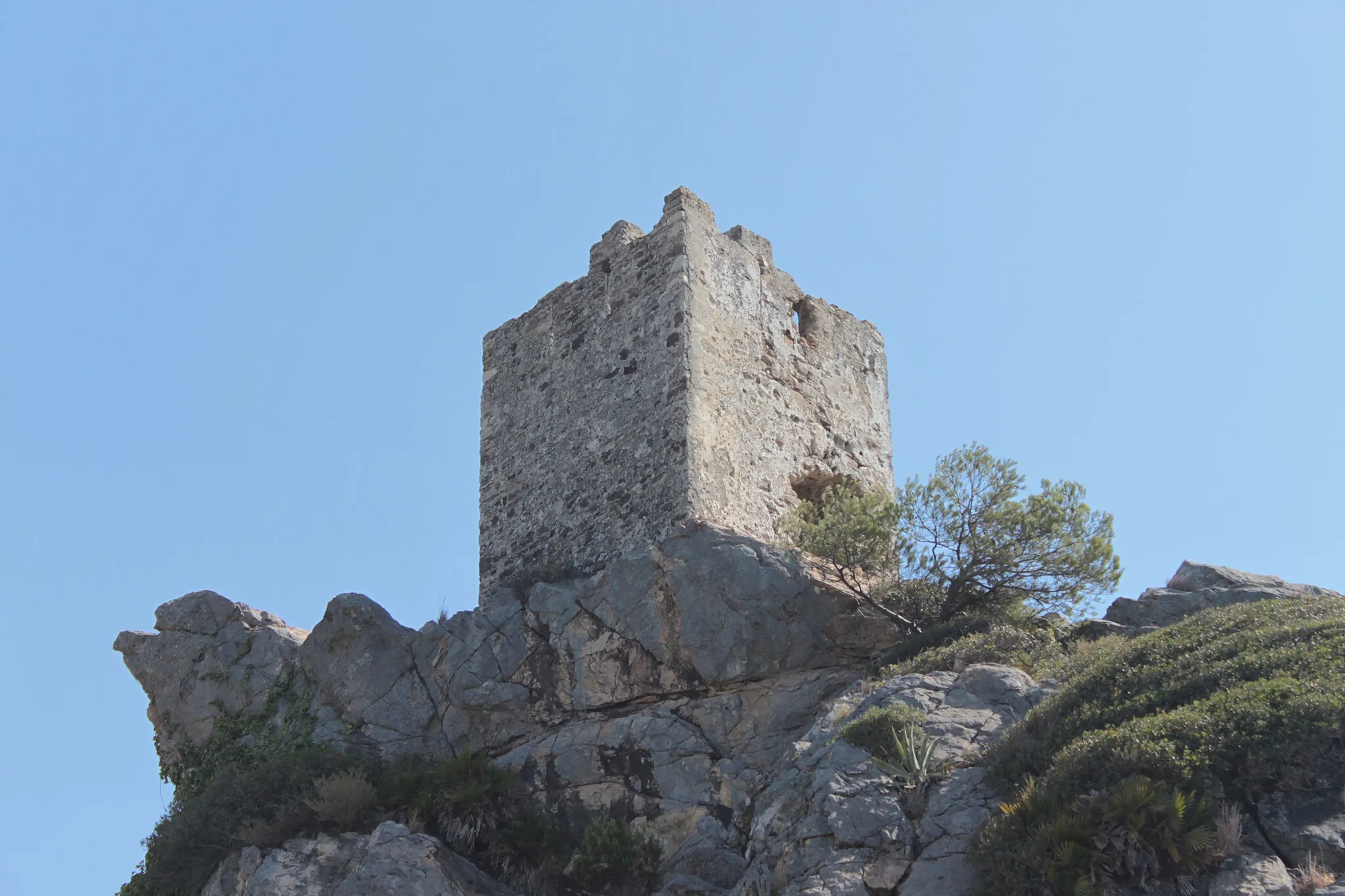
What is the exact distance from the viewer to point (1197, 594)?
1681 centimetres

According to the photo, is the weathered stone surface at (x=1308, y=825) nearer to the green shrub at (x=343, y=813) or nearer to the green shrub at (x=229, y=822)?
the green shrub at (x=343, y=813)

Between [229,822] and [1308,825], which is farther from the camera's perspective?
[229,822]

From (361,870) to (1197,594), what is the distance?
9638mm

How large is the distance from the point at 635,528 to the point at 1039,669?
552 cm

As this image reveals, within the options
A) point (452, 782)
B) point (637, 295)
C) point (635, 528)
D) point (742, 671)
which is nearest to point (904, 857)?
point (742, 671)

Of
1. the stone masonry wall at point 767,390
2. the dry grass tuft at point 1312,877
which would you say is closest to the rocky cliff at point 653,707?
the stone masonry wall at point 767,390

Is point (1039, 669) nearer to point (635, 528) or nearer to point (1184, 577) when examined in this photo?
point (1184, 577)

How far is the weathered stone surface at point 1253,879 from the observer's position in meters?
10.5

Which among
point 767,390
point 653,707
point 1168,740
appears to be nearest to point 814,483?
point 767,390

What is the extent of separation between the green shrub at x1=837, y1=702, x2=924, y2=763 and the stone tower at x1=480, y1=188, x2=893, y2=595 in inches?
174

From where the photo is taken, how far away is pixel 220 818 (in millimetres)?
16391

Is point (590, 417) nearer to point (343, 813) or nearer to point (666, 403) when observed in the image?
point (666, 403)

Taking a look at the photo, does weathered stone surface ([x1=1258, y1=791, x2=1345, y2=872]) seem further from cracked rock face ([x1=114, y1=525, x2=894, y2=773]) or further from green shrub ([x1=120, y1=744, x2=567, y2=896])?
green shrub ([x1=120, y1=744, x2=567, y2=896])

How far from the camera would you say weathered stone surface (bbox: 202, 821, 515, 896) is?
1458 centimetres
